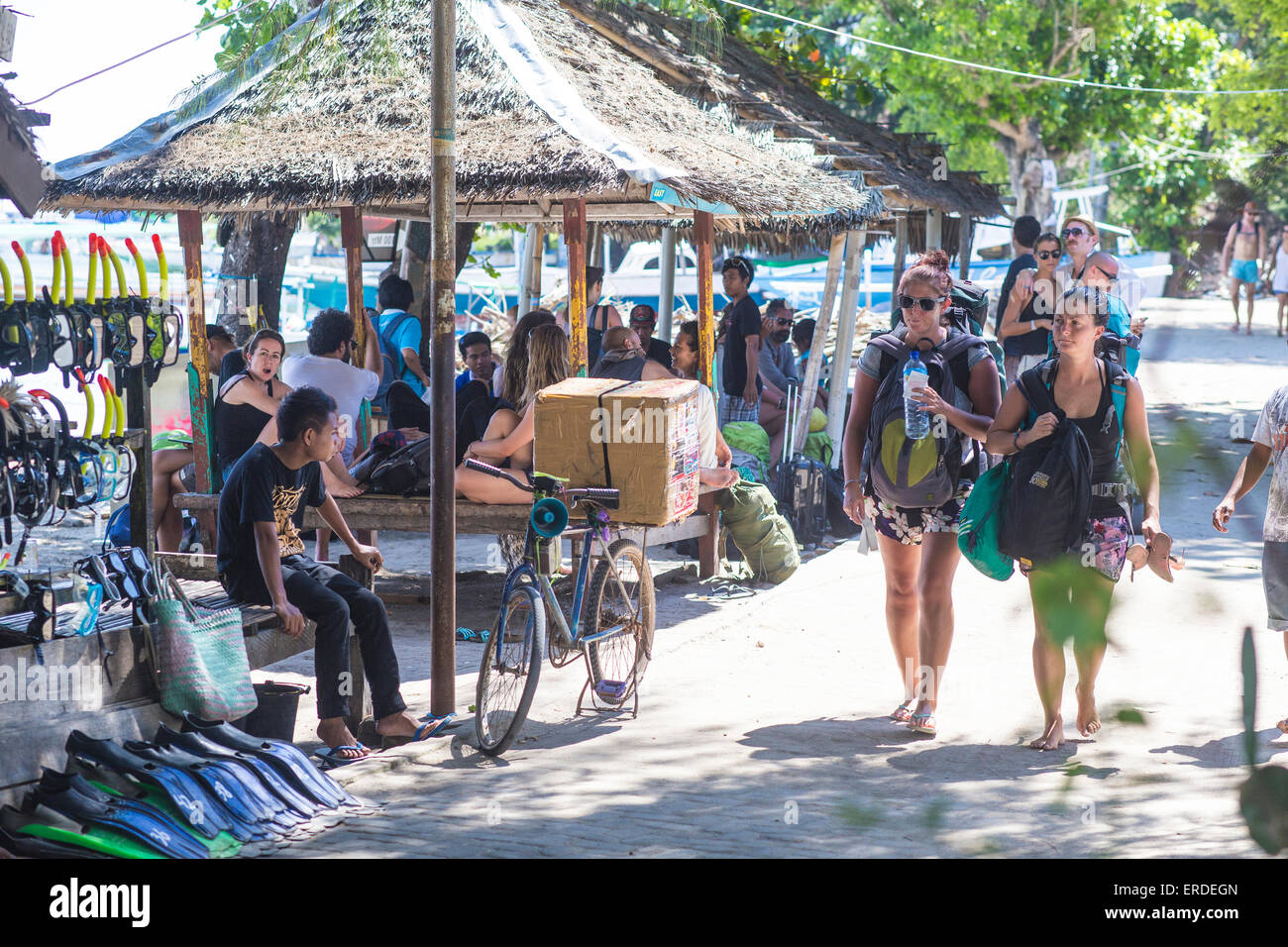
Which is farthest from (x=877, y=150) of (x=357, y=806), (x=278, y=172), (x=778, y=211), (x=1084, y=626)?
(x=1084, y=626)

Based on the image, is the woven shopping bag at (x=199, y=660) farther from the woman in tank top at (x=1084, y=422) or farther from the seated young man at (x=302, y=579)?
the woman in tank top at (x=1084, y=422)

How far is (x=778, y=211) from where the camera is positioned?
8781 mm

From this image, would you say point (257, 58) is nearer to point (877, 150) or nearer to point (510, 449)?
point (510, 449)

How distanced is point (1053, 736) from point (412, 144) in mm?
5311

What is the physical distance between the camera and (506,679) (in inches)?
221

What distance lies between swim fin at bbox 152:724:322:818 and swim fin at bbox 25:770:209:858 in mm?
383

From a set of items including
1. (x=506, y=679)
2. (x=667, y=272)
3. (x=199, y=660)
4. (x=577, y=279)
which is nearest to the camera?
(x=199, y=660)

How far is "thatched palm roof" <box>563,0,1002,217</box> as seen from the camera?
35.9 feet

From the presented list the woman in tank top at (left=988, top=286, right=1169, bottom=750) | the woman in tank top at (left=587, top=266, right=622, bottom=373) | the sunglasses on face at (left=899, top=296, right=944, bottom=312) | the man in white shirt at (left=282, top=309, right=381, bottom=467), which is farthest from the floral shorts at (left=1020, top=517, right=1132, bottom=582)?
the woman in tank top at (left=587, top=266, right=622, bottom=373)

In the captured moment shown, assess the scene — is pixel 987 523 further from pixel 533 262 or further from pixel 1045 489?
pixel 533 262

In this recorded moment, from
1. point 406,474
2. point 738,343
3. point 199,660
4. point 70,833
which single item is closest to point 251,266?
point 738,343

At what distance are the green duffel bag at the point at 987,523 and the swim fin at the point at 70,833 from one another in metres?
3.06

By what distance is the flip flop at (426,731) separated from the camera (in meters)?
5.77
